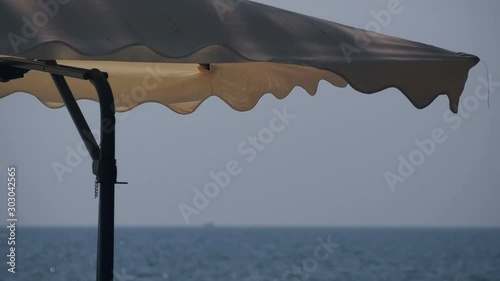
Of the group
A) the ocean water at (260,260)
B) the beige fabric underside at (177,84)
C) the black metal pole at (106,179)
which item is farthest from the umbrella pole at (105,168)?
the ocean water at (260,260)

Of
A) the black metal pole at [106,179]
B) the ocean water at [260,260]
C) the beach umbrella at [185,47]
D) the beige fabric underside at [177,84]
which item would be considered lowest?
the black metal pole at [106,179]

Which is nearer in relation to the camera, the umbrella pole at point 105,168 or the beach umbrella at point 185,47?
the beach umbrella at point 185,47

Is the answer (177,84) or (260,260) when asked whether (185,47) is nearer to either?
(177,84)

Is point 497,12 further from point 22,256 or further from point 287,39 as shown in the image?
point 287,39

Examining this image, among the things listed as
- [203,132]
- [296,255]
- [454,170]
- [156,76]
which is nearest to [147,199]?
[203,132]

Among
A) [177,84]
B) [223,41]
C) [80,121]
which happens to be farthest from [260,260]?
[223,41]

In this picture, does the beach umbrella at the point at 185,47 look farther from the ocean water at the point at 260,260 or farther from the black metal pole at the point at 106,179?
the ocean water at the point at 260,260

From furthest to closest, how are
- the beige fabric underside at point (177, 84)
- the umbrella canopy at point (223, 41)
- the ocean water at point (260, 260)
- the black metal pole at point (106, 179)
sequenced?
the ocean water at point (260, 260), the beige fabric underside at point (177, 84), the black metal pole at point (106, 179), the umbrella canopy at point (223, 41)

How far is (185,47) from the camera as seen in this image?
163cm

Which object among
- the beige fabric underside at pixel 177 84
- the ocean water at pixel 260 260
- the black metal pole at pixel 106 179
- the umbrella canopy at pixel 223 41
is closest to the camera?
the umbrella canopy at pixel 223 41

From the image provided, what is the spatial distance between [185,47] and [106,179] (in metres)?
0.35

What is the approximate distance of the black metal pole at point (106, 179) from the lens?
187 cm

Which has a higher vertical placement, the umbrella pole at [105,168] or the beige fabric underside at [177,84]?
the beige fabric underside at [177,84]

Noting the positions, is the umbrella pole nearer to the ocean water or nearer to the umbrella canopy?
the umbrella canopy
